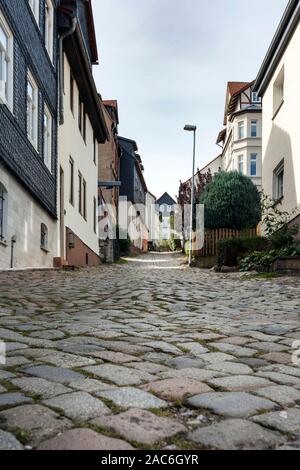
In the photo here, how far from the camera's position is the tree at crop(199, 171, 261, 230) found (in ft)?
80.9

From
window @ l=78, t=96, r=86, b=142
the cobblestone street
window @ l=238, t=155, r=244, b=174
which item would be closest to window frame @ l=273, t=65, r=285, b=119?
window @ l=78, t=96, r=86, b=142

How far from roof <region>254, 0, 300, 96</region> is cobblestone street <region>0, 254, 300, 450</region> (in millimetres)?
10818

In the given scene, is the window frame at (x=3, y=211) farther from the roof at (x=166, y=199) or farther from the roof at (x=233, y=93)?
the roof at (x=166, y=199)

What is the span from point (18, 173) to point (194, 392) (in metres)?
8.74

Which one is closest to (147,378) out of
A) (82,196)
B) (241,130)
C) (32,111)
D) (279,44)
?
(32,111)

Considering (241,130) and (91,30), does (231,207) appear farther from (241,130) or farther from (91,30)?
(241,130)

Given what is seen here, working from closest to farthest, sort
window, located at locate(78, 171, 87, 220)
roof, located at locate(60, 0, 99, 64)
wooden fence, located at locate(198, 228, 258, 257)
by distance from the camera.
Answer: window, located at locate(78, 171, 87, 220)
roof, located at locate(60, 0, 99, 64)
wooden fence, located at locate(198, 228, 258, 257)

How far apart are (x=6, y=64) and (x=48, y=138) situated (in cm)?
415

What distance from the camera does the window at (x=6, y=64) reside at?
10.3m

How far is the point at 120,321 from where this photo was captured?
5.37m

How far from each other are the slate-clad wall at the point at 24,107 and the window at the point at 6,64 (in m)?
0.17

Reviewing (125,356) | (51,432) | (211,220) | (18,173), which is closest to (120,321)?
(125,356)

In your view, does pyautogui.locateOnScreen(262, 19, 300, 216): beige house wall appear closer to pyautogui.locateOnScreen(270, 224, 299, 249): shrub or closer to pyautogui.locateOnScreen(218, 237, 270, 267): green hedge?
pyautogui.locateOnScreen(270, 224, 299, 249): shrub

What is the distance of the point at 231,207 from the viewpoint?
24797 mm
